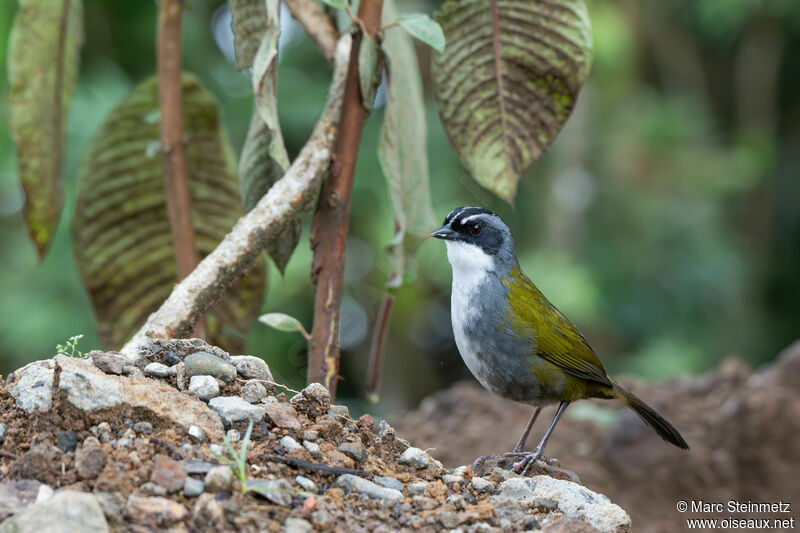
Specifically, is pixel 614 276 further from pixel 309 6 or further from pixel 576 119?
pixel 309 6

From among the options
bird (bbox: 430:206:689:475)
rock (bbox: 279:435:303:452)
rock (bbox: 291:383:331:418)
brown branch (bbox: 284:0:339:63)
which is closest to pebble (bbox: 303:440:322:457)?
rock (bbox: 279:435:303:452)

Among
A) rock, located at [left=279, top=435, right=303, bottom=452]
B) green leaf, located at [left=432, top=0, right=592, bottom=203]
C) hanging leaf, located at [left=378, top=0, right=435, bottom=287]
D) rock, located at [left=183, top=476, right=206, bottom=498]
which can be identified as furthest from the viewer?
green leaf, located at [left=432, top=0, right=592, bottom=203]

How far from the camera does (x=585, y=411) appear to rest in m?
4.33

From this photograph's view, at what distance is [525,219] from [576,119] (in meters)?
0.96

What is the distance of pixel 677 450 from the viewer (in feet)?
12.4

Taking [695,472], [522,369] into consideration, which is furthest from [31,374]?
[695,472]

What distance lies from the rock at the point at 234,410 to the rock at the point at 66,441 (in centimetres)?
29

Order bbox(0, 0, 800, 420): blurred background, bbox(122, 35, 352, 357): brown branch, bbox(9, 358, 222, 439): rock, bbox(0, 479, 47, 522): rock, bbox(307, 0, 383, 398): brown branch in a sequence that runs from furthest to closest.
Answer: bbox(0, 0, 800, 420): blurred background, bbox(307, 0, 383, 398): brown branch, bbox(122, 35, 352, 357): brown branch, bbox(9, 358, 222, 439): rock, bbox(0, 479, 47, 522): rock

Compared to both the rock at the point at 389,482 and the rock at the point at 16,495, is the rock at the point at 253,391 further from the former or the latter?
the rock at the point at 16,495

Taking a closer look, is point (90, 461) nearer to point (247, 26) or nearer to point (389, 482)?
point (389, 482)

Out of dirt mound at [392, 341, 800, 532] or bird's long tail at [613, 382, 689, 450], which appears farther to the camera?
dirt mound at [392, 341, 800, 532]

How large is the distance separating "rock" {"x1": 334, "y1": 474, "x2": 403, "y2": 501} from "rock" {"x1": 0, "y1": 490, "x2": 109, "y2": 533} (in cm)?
49

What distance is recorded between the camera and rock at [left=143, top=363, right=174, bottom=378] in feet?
6.34

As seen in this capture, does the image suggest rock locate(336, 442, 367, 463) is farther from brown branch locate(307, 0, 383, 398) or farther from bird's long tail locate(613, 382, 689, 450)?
bird's long tail locate(613, 382, 689, 450)
